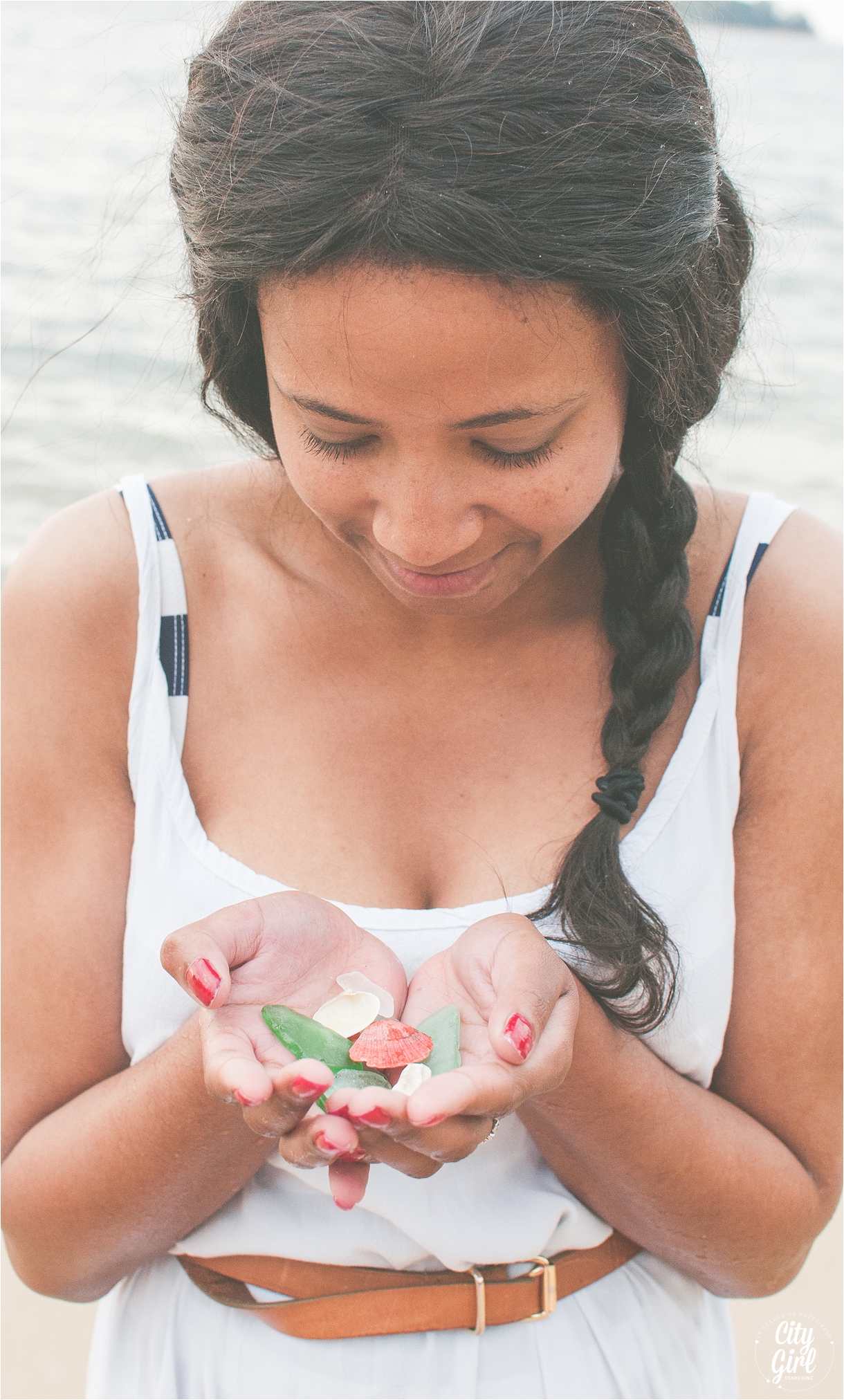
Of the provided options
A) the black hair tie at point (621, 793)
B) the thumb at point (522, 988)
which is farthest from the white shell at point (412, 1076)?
the black hair tie at point (621, 793)

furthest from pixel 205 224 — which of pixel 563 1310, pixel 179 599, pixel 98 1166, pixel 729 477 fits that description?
pixel 729 477

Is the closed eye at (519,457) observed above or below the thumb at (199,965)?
above

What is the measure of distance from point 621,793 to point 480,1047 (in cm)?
47

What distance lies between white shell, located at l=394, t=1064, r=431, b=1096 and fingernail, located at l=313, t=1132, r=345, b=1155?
0.23 meters

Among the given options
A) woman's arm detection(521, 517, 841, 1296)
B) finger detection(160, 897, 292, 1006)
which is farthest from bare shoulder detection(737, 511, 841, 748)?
finger detection(160, 897, 292, 1006)

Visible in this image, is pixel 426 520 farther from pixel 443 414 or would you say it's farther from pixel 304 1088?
pixel 304 1088

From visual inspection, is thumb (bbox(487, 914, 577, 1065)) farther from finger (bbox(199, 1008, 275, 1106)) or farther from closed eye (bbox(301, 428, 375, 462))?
closed eye (bbox(301, 428, 375, 462))

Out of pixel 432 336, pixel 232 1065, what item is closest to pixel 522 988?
pixel 232 1065

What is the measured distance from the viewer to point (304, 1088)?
1.08 metres

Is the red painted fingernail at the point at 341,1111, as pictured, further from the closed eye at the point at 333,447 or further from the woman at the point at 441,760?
the closed eye at the point at 333,447

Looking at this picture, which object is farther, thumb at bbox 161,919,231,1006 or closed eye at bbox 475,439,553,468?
closed eye at bbox 475,439,553,468

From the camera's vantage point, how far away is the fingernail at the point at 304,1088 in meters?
1.07

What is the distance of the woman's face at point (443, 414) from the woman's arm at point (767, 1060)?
436 millimetres

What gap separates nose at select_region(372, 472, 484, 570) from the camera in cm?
133
